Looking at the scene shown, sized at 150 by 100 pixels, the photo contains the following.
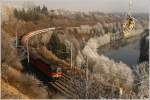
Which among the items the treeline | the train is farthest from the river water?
the treeline

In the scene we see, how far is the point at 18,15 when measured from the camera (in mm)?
6121

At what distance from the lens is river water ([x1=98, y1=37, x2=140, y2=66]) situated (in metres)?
6.05

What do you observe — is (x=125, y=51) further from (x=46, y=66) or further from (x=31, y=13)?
(x=31, y=13)

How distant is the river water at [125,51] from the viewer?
6.05 m

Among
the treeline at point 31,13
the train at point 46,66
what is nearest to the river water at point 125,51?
the train at point 46,66

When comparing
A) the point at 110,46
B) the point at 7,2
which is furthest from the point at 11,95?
the point at 110,46

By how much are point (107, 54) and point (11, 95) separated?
2419mm

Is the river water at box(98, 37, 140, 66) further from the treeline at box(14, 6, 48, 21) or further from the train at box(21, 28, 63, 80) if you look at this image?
the treeline at box(14, 6, 48, 21)

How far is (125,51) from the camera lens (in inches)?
246

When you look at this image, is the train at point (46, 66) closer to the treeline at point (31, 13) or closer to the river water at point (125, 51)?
the treeline at point (31, 13)

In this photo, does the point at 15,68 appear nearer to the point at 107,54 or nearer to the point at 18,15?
the point at 18,15

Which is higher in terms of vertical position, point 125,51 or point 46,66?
point 125,51

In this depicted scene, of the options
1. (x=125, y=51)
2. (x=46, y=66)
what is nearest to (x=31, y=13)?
(x=46, y=66)

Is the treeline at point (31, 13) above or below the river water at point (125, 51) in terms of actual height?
above
